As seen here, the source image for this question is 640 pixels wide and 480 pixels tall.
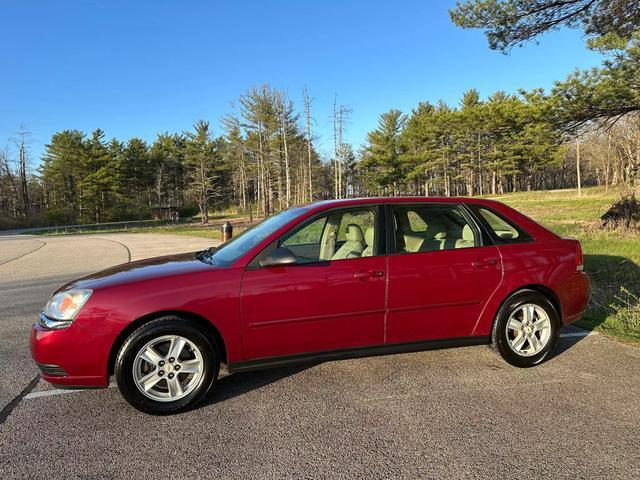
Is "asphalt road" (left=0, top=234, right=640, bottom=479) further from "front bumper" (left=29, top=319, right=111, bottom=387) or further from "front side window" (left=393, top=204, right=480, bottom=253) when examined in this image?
"front side window" (left=393, top=204, right=480, bottom=253)

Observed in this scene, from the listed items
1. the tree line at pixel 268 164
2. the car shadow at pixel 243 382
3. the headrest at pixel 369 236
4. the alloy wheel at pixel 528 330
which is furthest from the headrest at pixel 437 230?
the tree line at pixel 268 164

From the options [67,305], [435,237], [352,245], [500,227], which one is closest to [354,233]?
[352,245]

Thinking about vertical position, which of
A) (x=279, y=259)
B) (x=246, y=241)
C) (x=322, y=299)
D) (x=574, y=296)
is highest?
(x=246, y=241)

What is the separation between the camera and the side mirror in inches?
127

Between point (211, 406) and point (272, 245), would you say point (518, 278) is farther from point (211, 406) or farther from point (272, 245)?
point (211, 406)

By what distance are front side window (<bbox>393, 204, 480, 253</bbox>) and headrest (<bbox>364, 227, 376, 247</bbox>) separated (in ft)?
0.68

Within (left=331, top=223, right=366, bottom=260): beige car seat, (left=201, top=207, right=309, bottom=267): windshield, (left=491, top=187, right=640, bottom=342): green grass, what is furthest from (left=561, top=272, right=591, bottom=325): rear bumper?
(left=201, top=207, right=309, bottom=267): windshield

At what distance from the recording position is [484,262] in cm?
377

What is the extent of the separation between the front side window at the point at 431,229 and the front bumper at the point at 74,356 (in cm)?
244

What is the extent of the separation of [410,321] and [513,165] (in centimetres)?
6228

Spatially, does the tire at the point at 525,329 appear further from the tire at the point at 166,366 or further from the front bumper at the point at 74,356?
the front bumper at the point at 74,356

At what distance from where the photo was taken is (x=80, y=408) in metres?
3.26

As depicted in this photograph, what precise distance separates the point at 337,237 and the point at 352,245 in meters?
0.36

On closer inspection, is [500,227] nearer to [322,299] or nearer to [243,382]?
[322,299]
